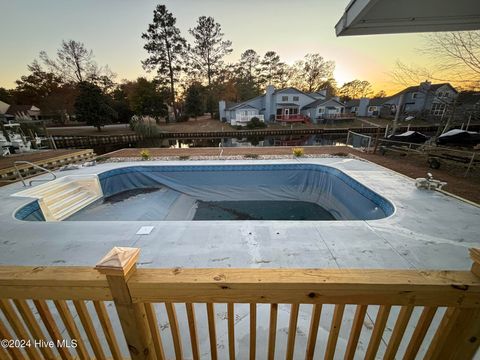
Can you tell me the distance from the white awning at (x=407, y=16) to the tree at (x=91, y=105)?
1054 inches

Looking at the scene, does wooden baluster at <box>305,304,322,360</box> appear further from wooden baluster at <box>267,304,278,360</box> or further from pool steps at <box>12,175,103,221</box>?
pool steps at <box>12,175,103,221</box>

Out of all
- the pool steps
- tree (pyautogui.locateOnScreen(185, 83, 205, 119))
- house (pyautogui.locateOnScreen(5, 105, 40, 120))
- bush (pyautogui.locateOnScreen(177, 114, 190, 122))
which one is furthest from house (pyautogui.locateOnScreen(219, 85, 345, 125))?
house (pyautogui.locateOnScreen(5, 105, 40, 120))

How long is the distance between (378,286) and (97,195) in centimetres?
776

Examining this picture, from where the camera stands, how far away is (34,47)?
72.1ft

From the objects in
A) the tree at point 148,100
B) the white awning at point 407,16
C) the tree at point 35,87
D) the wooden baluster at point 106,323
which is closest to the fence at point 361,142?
the white awning at point 407,16

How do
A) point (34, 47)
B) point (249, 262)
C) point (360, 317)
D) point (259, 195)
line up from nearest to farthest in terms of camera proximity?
point (360, 317) → point (249, 262) → point (259, 195) → point (34, 47)

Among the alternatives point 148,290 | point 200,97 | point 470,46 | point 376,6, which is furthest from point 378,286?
point 200,97

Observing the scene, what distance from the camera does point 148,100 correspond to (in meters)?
25.9

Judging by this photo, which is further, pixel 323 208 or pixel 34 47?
pixel 34 47

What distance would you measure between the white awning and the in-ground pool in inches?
165

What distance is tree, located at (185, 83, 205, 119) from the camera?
28500 millimetres

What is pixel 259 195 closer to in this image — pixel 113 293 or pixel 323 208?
pixel 323 208

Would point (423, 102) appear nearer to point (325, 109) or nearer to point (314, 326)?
point (325, 109)

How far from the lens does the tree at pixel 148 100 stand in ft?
85.1
